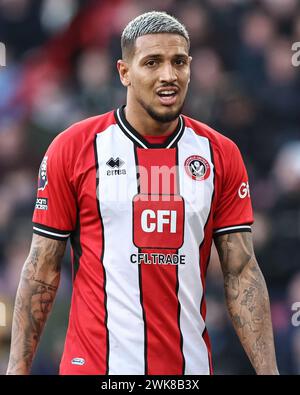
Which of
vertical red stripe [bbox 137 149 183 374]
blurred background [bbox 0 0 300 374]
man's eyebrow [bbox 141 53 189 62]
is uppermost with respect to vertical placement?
blurred background [bbox 0 0 300 374]

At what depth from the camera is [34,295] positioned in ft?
12.1

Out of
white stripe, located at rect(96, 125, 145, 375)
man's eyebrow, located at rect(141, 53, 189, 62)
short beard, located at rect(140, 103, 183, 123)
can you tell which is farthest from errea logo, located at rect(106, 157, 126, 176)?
man's eyebrow, located at rect(141, 53, 189, 62)

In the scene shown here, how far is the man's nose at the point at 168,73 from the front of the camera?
11.9 ft

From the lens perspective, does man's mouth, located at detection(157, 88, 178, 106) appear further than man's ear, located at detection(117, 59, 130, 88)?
No

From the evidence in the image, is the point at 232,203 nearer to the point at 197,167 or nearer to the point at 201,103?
the point at 197,167

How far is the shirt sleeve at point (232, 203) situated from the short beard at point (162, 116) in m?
0.31

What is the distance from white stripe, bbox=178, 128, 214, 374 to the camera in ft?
12.1

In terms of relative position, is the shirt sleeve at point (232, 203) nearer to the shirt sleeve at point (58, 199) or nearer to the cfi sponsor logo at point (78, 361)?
the shirt sleeve at point (58, 199)

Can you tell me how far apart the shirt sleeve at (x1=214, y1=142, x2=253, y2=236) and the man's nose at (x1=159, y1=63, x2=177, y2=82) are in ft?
1.50

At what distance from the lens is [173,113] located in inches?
146

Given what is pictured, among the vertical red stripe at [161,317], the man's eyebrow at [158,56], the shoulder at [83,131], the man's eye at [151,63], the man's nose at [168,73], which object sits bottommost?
the vertical red stripe at [161,317]

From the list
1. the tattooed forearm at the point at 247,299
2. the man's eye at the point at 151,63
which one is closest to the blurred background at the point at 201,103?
the tattooed forearm at the point at 247,299

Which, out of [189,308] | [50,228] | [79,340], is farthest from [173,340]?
[50,228]

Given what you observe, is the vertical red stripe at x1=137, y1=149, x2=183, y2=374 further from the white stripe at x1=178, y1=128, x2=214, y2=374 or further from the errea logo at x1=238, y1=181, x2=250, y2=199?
the errea logo at x1=238, y1=181, x2=250, y2=199
